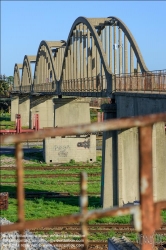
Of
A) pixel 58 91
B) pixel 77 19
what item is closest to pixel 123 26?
pixel 77 19

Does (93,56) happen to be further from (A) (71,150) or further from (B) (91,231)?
(B) (91,231)

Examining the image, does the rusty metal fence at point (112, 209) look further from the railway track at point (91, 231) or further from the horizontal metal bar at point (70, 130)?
the railway track at point (91, 231)

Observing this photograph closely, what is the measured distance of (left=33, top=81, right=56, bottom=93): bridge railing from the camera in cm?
5688

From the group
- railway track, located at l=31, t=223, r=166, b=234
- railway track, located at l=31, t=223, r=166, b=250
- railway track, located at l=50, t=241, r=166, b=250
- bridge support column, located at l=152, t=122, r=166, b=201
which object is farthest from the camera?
bridge support column, located at l=152, t=122, r=166, b=201

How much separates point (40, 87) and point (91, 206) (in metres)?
45.5

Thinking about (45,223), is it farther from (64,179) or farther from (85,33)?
(85,33)

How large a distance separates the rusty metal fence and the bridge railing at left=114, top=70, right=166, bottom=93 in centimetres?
1827

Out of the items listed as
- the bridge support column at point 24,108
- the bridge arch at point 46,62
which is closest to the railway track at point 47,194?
the bridge arch at point 46,62

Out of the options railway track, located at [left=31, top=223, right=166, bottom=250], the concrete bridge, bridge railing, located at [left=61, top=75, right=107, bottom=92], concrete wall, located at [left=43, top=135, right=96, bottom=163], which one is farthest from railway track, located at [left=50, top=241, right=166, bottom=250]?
concrete wall, located at [left=43, top=135, right=96, bottom=163]

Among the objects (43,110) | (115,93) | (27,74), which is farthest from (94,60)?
(27,74)

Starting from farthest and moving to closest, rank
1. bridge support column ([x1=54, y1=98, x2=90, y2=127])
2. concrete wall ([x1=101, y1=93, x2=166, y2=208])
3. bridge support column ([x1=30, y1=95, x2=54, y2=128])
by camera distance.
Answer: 1. bridge support column ([x1=30, y1=95, x2=54, y2=128])
2. bridge support column ([x1=54, y1=98, x2=90, y2=127])
3. concrete wall ([x1=101, y1=93, x2=166, y2=208])

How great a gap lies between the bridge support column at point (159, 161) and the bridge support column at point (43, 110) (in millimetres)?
45196

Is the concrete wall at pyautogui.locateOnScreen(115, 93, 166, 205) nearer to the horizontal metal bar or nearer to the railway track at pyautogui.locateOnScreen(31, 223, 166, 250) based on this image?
the railway track at pyautogui.locateOnScreen(31, 223, 166, 250)

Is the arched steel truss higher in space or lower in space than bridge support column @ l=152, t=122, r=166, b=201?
higher
